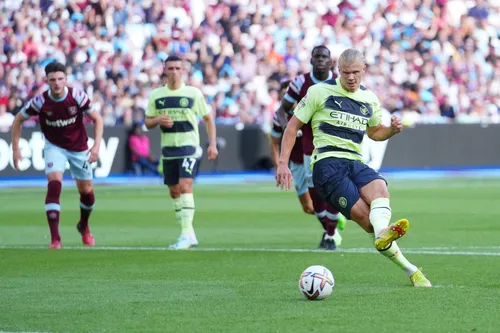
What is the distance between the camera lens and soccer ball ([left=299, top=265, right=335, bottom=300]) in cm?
855

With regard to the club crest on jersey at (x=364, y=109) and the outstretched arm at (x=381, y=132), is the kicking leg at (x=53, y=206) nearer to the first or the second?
the outstretched arm at (x=381, y=132)

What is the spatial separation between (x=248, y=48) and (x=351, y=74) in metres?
23.2

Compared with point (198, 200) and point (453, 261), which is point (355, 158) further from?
point (198, 200)

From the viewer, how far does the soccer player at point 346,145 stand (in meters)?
9.33

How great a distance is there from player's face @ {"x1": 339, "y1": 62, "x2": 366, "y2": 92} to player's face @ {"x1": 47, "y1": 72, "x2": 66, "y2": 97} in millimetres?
4899

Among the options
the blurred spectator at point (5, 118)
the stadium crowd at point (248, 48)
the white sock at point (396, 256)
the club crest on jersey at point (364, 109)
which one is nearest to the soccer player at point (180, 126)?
the club crest on jersey at point (364, 109)

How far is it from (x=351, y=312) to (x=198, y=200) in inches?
575

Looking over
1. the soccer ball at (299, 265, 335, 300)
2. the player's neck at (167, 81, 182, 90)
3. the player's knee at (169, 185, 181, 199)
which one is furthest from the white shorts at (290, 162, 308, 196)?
the soccer ball at (299, 265, 335, 300)

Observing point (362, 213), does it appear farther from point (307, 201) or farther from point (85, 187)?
point (85, 187)

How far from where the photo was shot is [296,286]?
9570 millimetres

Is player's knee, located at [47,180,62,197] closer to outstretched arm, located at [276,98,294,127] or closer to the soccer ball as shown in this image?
outstretched arm, located at [276,98,294,127]

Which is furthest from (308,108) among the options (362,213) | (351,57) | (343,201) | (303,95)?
(303,95)

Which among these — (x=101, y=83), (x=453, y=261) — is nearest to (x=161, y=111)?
(x=453, y=261)

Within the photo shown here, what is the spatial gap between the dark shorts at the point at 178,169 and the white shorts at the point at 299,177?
1.21 m
